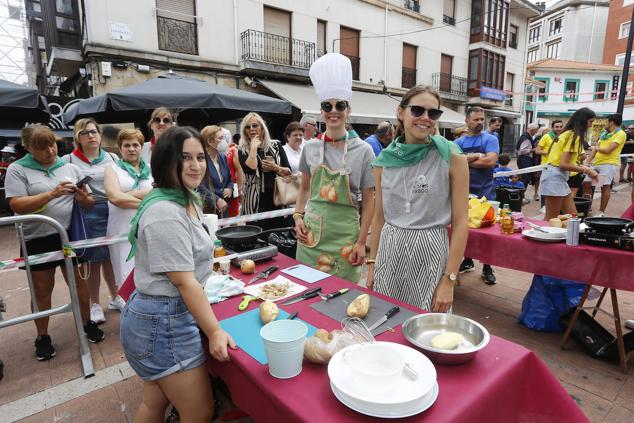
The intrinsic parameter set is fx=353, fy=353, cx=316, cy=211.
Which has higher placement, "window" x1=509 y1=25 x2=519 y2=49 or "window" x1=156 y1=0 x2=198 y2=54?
"window" x1=509 y1=25 x2=519 y2=49

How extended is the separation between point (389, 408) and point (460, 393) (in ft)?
0.88

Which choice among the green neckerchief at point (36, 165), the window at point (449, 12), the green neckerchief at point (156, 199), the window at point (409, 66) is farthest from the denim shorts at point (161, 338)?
the window at point (449, 12)

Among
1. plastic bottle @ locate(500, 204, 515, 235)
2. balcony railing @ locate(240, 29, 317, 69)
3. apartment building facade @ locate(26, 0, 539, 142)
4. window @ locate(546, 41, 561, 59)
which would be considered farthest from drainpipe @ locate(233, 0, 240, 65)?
window @ locate(546, 41, 561, 59)

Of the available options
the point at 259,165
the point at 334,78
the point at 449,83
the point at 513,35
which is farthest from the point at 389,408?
the point at 513,35

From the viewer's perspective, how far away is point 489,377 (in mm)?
1168

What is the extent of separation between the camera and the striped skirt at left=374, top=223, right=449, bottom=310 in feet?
6.50

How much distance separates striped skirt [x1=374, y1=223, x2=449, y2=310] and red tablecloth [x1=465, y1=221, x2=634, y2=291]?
4.45 ft

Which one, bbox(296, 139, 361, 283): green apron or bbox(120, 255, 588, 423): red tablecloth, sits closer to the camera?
bbox(120, 255, 588, 423): red tablecloth

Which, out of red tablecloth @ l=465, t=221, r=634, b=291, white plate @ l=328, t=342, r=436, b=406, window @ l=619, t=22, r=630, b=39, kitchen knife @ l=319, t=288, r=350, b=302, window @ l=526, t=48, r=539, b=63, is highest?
window @ l=526, t=48, r=539, b=63

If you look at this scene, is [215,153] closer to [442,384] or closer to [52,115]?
[442,384]

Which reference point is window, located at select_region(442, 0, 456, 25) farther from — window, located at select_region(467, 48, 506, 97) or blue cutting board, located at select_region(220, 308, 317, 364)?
blue cutting board, located at select_region(220, 308, 317, 364)

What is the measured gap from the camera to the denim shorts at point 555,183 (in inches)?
183

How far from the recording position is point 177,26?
1184 cm

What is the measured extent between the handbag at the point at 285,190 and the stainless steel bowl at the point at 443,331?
3.48 meters
